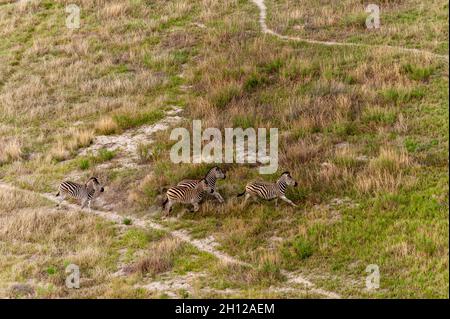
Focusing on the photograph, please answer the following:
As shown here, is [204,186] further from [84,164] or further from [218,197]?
[84,164]

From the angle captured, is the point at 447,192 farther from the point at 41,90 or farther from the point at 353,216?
the point at 41,90

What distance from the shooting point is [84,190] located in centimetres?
2317

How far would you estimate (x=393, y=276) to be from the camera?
1694cm

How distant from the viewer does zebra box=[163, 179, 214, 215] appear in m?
21.8

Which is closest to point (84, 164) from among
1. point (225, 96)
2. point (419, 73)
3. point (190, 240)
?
point (225, 96)

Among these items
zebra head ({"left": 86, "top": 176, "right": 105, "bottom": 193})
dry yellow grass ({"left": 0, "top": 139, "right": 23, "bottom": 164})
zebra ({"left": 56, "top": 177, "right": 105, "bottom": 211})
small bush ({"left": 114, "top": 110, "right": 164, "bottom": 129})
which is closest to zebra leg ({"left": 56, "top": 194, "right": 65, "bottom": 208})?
zebra ({"left": 56, "top": 177, "right": 105, "bottom": 211})

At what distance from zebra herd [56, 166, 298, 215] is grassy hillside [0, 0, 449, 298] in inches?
16.8

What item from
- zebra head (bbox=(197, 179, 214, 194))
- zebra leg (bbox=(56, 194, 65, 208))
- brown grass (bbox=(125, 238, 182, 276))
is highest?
zebra head (bbox=(197, 179, 214, 194))

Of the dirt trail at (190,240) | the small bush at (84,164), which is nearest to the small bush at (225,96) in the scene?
the small bush at (84,164)

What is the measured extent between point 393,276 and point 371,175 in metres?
4.81

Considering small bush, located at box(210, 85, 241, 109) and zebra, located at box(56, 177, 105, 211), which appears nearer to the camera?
zebra, located at box(56, 177, 105, 211)

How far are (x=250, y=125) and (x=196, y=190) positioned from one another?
5196 millimetres

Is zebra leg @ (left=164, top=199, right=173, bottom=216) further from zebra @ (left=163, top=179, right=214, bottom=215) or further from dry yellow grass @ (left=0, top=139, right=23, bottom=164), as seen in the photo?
dry yellow grass @ (left=0, top=139, right=23, bottom=164)

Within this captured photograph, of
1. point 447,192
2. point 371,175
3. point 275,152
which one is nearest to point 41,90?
point 275,152
